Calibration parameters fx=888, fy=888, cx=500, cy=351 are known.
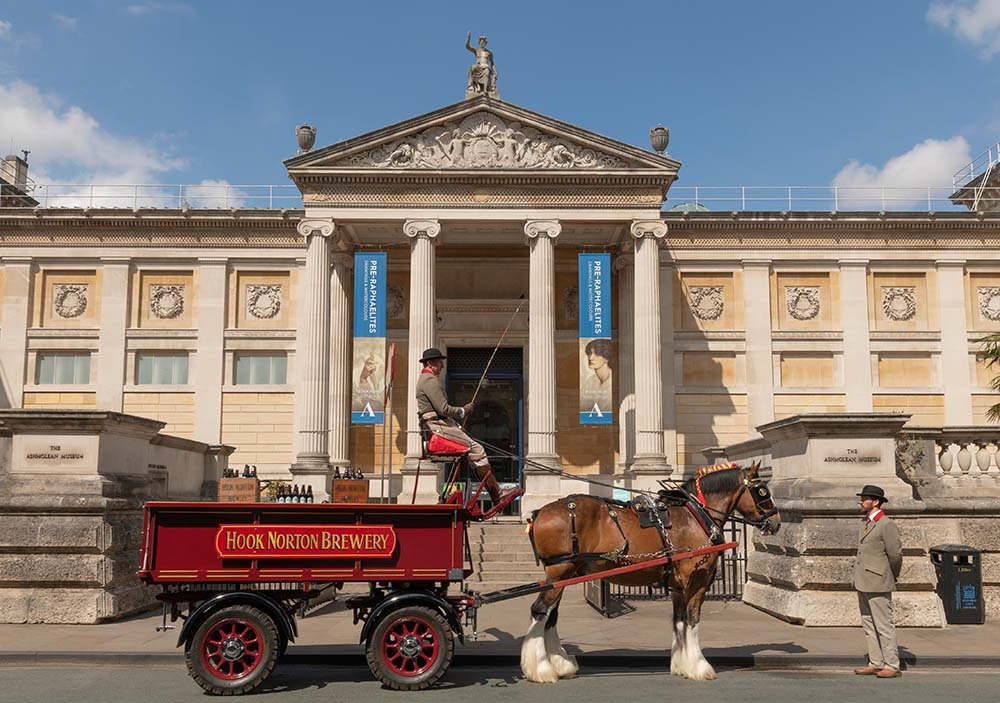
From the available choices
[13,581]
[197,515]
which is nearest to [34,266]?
[13,581]

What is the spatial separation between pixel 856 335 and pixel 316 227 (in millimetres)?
17860

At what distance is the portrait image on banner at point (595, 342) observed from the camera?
25.8 m

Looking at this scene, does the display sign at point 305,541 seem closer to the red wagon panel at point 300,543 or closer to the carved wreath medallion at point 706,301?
the red wagon panel at point 300,543

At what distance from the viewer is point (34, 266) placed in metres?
29.8

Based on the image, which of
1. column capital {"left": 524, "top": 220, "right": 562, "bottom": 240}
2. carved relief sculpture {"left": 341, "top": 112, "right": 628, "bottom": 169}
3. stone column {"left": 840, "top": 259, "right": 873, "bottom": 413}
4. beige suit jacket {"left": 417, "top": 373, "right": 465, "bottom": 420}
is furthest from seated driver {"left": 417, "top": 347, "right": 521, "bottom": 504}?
stone column {"left": 840, "top": 259, "right": 873, "bottom": 413}

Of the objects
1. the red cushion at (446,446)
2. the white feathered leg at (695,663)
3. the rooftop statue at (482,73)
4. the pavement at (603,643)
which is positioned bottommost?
the pavement at (603,643)

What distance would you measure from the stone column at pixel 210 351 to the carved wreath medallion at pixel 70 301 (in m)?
3.47

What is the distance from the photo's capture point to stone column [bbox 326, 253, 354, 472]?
2630cm

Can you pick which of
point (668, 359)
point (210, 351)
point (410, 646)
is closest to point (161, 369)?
point (210, 351)

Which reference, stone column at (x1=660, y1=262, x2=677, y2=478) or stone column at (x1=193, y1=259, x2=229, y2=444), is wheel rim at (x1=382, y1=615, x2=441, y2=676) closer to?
stone column at (x1=660, y1=262, x2=677, y2=478)

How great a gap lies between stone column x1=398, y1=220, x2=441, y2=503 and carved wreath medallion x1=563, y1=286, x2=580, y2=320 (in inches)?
228

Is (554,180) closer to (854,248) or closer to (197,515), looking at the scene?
(854,248)

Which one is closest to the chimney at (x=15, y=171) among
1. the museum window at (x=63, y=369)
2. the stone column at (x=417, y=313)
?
the museum window at (x=63, y=369)

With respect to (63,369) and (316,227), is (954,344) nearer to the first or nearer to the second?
(316,227)
